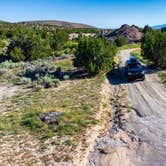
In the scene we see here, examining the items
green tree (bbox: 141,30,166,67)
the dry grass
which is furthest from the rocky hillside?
the dry grass

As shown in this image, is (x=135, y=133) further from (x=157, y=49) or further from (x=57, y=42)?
(x=57, y=42)

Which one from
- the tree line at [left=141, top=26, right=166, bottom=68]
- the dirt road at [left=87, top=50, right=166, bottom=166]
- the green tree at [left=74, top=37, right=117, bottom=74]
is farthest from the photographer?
the tree line at [left=141, top=26, right=166, bottom=68]

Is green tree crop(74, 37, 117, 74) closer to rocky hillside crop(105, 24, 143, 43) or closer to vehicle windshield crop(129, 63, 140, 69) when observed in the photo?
vehicle windshield crop(129, 63, 140, 69)

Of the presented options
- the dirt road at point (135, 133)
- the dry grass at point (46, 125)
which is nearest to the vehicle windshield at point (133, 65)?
the dirt road at point (135, 133)

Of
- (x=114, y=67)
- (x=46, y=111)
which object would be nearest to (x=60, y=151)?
(x=46, y=111)

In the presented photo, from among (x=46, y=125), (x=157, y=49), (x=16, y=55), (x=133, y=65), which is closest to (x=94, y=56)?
(x=133, y=65)

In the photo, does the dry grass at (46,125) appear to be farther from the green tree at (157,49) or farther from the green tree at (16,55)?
the green tree at (16,55)

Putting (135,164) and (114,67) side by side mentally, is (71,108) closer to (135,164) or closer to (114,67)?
(135,164)

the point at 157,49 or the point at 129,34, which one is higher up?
the point at 157,49

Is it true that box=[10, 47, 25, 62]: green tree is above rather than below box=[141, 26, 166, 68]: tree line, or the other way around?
below
